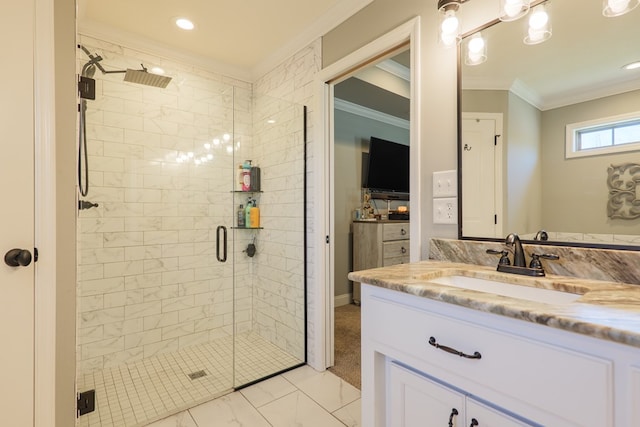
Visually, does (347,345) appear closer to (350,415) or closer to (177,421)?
(350,415)

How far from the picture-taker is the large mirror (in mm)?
1058

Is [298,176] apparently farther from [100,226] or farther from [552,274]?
[552,274]

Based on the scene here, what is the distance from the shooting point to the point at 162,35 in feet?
7.55

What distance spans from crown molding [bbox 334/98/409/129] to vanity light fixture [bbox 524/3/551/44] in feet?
8.58

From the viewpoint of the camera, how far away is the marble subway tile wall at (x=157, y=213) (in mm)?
2139

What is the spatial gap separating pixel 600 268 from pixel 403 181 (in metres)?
3.25

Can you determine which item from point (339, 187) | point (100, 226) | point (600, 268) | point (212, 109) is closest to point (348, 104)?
point (339, 187)

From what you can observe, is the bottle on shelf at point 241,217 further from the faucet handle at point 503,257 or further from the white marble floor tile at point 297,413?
the faucet handle at point 503,257

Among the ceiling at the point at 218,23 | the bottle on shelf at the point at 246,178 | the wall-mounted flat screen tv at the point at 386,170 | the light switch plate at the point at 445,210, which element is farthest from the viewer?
the wall-mounted flat screen tv at the point at 386,170

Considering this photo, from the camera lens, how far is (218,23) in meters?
2.16

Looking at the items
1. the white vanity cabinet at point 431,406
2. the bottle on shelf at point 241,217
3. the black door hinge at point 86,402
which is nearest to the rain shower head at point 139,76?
the bottle on shelf at point 241,217

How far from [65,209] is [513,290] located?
73.8 inches

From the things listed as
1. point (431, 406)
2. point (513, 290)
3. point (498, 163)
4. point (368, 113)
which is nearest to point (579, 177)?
point (498, 163)

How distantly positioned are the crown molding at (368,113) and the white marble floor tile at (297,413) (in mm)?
3139
